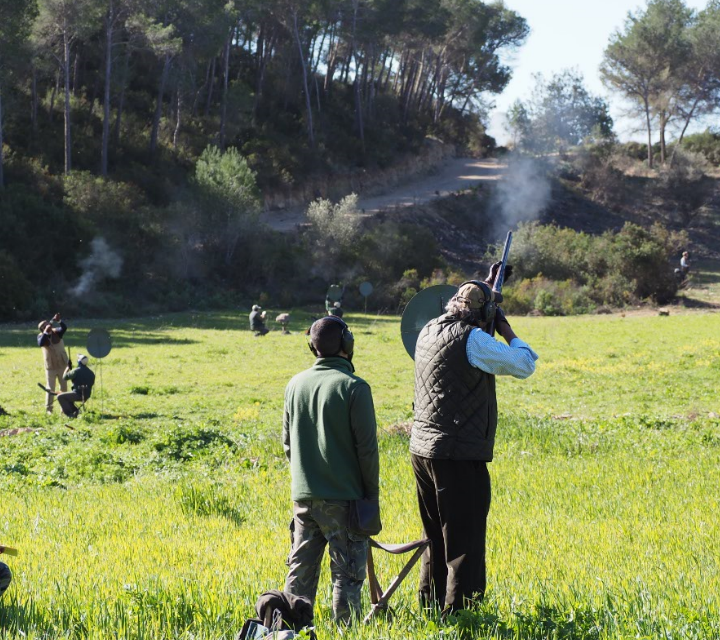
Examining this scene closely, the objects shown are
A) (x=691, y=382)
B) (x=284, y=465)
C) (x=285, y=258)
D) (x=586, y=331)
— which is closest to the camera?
(x=284, y=465)

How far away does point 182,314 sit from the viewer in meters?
45.3

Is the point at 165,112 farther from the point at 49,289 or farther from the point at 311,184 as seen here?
the point at 49,289

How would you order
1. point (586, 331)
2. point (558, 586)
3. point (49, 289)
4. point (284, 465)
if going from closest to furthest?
1. point (558, 586)
2. point (284, 465)
3. point (586, 331)
4. point (49, 289)

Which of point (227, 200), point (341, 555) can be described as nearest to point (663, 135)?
point (227, 200)

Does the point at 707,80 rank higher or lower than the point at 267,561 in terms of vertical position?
higher

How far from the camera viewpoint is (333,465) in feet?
18.5

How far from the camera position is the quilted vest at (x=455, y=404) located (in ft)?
18.7

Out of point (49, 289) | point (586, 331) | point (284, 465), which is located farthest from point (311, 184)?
point (284, 465)

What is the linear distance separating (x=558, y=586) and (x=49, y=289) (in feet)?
136

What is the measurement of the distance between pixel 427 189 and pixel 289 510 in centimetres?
6478

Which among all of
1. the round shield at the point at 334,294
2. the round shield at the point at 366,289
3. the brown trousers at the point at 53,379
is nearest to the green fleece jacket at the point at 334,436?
the brown trousers at the point at 53,379

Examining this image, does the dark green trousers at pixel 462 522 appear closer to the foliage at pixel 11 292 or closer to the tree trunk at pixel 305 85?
the foliage at pixel 11 292

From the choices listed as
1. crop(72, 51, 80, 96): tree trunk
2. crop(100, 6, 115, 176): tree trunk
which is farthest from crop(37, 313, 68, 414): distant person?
crop(72, 51, 80, 96): tree trunk

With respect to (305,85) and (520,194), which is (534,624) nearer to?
(305,85)
